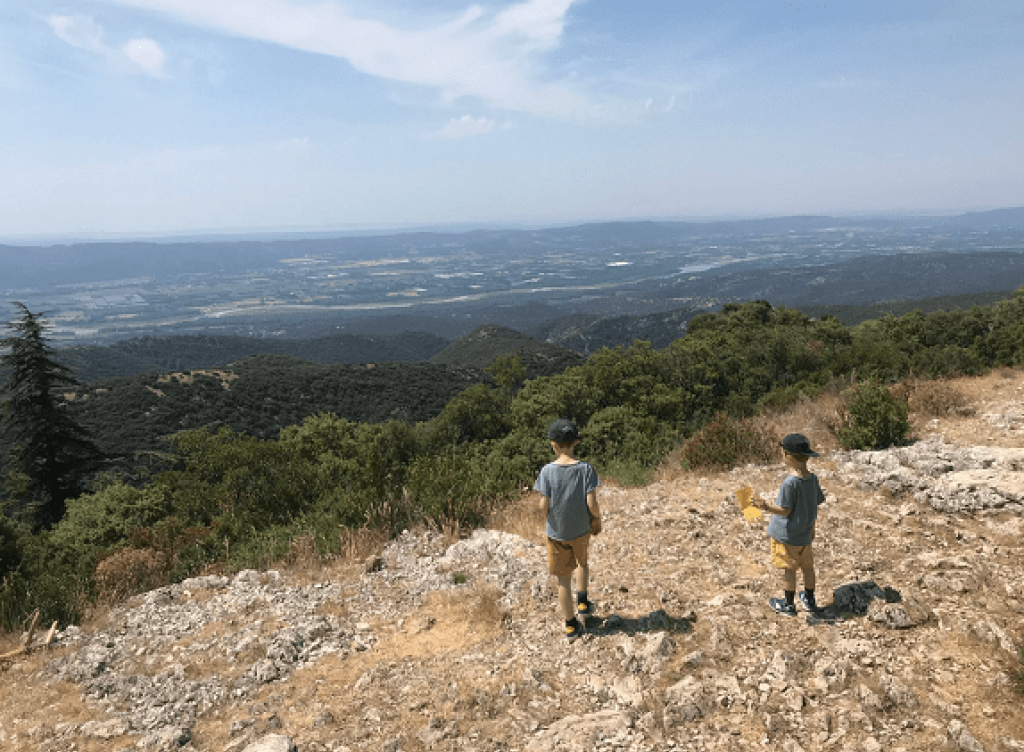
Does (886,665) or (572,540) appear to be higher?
(572,540)

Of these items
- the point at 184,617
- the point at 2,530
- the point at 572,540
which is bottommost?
the point at 2,530

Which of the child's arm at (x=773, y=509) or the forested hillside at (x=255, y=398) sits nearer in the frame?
the child's arm at (x=773, y=509)

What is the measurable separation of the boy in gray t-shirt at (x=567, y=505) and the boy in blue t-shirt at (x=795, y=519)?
→ 1.25 metres

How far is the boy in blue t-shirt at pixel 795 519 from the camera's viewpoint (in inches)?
160

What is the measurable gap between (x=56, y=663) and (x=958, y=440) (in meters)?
11.1

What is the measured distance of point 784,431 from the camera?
9.19 meters

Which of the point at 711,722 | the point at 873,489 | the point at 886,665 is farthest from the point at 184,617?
the point at 873,489

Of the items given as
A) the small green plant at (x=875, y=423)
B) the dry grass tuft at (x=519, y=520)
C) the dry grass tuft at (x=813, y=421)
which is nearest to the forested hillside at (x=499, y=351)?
the dry grass tuft at (x=813, y=421)

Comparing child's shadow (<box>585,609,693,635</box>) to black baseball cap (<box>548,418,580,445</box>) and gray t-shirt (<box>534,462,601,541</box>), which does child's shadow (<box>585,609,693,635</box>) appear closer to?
gray t-shirt (<box>534,462,601,541</box>)

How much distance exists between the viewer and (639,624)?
4.46 meters

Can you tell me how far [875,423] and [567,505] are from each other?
20.9ft

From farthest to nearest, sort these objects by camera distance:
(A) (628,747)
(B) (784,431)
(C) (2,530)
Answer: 1. (C) (2,530)
2. (B) (784,431)
3. (A) (628,747)

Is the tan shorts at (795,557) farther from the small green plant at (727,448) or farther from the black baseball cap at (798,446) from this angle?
the small green plant at (727,448)

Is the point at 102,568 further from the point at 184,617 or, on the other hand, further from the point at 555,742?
the point at 555,742
